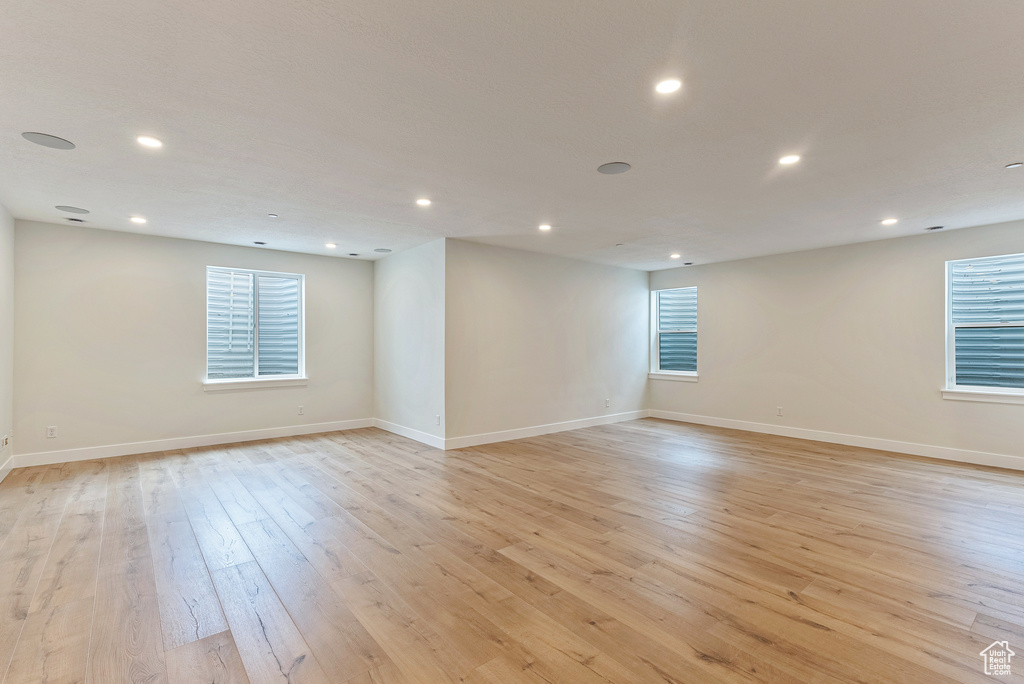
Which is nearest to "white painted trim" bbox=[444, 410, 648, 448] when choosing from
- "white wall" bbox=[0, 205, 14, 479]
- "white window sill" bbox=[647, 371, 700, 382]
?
"white window sill" bbox=[647, 371, 700, 382]

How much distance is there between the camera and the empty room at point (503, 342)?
185 centimetres

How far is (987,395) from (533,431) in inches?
197

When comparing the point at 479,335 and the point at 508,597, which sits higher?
the point at 479,335

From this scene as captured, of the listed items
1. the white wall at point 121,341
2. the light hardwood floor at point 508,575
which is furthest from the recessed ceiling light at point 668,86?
the white wall at point 121,341

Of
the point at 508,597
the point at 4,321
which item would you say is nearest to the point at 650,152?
the point at 508,597

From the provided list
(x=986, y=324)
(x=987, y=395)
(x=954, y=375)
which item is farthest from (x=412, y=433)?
(x=986, y=324)

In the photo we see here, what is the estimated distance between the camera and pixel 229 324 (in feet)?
19.8

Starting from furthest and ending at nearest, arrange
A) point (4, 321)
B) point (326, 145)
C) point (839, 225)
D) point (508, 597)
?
1. point (839, 225)
2. point (4, 321)
3. point (326, 145)
4. point (508, 597)

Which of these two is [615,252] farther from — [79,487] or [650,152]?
[79,487]

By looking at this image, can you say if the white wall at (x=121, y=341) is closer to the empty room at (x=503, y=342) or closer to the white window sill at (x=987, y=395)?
the empty room at (x=503, y=342)

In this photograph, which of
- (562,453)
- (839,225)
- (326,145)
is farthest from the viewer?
(562,453)

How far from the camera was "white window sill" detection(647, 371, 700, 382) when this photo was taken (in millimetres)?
7430

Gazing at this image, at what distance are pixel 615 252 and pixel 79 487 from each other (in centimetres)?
625

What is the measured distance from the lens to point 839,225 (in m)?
4.82
